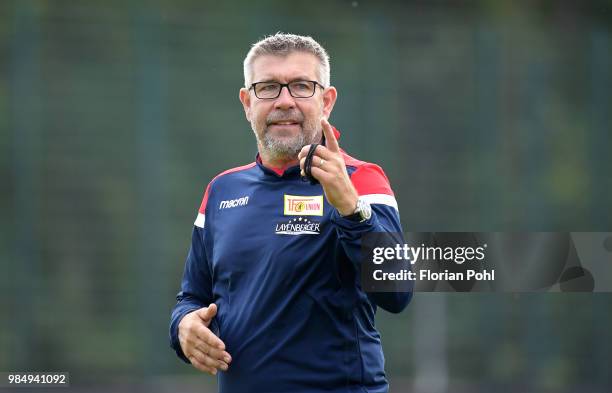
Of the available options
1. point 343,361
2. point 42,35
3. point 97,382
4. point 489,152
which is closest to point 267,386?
point 343,361

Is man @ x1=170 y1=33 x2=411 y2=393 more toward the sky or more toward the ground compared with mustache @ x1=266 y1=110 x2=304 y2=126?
more toward the ground

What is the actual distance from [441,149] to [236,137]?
1.58m

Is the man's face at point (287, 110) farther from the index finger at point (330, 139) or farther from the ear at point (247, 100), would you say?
the index finger at point (330, 139)

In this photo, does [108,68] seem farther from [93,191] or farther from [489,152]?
[489,152]

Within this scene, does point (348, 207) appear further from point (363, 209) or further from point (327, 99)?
point (327, 99)

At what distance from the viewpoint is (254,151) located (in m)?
6.94

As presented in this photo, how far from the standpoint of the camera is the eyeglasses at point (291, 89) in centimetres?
298

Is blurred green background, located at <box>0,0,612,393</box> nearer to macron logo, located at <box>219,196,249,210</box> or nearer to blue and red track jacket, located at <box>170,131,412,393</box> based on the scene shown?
macron logo, located at <box>219,196,249,210</box>

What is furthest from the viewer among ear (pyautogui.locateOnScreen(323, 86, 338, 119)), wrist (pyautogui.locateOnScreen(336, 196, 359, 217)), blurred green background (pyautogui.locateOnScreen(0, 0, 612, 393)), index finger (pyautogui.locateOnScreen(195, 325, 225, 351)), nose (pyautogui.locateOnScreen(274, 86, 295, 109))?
blurred green background (pyautogui.locateOnScreen(0, 0, 612, 393))

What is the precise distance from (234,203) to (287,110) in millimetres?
357

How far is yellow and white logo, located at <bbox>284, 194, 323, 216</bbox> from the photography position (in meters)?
2.84

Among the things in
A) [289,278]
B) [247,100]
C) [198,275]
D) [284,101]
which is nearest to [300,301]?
[289,278]

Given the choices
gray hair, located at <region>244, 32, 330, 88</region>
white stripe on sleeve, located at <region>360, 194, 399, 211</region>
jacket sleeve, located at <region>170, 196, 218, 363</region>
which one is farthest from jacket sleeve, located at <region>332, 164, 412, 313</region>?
jacket sleeve, located at <region>170, 196, 218, 363</region>

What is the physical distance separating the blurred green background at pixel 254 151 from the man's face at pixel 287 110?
3.75 meters
